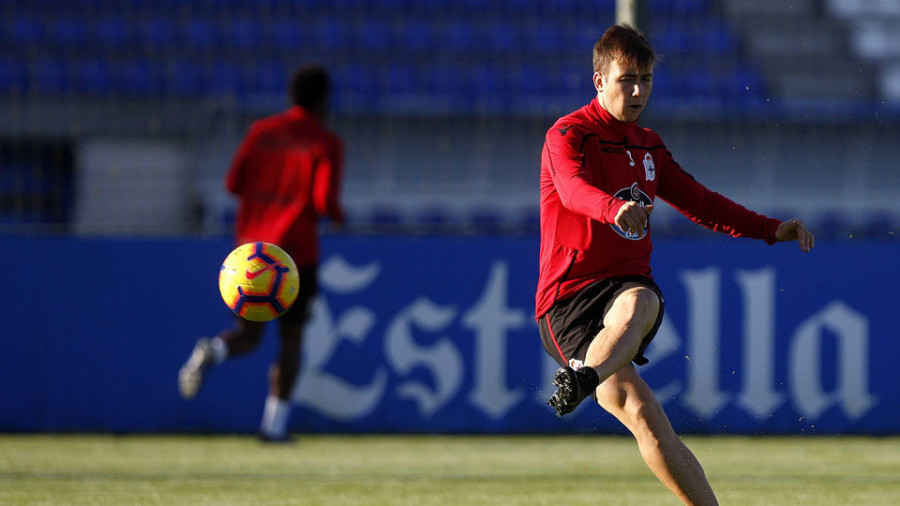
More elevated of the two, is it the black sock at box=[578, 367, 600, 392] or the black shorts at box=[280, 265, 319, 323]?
the black sock at box=[578, 367, 600, 392]

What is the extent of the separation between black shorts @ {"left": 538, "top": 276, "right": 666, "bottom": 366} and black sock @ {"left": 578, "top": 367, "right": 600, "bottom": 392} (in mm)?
244

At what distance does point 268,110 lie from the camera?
37.7 feet

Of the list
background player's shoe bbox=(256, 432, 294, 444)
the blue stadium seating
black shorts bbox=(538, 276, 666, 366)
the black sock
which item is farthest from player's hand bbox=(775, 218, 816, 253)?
the blue stadium seating

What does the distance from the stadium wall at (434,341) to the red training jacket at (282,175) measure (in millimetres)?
621

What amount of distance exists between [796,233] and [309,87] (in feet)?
12.9

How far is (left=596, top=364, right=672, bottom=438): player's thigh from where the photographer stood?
364 cm

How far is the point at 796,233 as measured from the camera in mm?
3932

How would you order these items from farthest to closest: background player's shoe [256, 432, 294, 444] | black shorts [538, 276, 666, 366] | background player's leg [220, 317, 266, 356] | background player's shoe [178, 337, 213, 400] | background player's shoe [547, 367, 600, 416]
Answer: background player's shoe [256, 432, 294, 444]
background player's leg [220, 317, 266, 356]
background player's shoe [178, 337, 213, 400]
black shorts [538, 276, 666, 366]
background player's shoe [547, 367, 600, 416]

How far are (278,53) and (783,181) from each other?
4922mm

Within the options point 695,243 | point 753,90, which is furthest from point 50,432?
point 753,90

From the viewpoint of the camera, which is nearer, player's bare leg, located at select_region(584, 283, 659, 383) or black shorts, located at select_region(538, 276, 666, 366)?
player's bare leg, located at select_region(584, 283, 659, 383)

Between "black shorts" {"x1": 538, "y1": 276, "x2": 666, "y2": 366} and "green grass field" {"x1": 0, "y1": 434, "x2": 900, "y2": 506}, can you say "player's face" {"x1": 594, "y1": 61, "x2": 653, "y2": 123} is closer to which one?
"black shorts" {"x1": 538, "y1": 276, "x2": 666, "y2": 366}

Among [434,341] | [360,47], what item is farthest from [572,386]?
[360,47]

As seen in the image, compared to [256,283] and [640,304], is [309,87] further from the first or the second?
[640,304]
